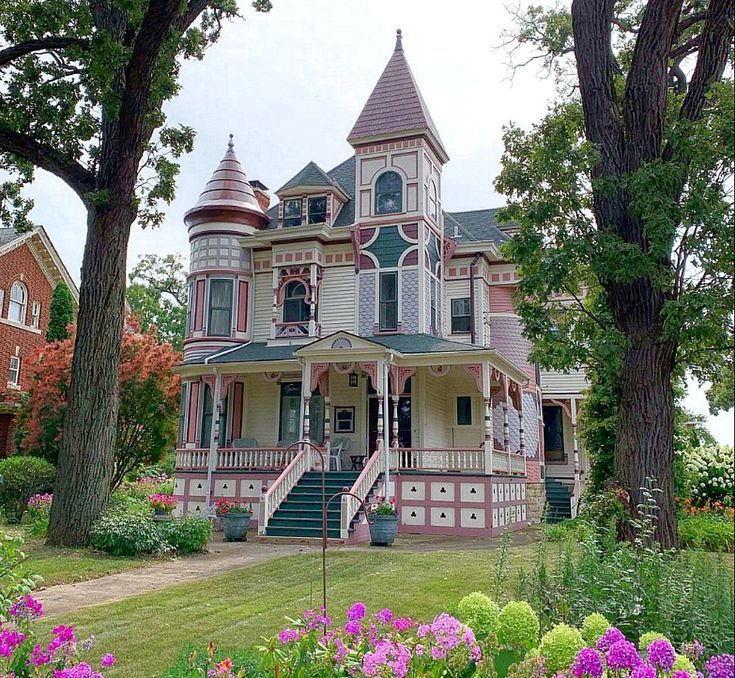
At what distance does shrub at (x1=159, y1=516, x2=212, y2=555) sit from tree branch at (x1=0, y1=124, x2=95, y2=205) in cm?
619

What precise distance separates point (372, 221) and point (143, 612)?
14.3 metres

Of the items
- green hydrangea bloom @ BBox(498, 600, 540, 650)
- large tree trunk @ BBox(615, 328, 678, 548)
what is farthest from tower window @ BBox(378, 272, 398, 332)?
green hydrangea bloom @ BBox(498, 600, 540, 650)

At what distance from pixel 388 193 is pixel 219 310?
629cm

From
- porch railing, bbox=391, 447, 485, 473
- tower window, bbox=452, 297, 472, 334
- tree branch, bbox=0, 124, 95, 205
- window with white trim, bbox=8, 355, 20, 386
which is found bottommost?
porch railing, bbox=391, 447, 485, 473

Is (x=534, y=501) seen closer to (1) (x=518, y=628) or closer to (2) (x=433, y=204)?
(2) (x=433, y=204)

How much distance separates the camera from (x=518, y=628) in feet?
12.4

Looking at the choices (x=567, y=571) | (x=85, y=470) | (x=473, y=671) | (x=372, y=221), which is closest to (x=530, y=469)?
(x=372, y=221)

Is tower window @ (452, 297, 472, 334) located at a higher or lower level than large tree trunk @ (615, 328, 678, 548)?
Answer: higher

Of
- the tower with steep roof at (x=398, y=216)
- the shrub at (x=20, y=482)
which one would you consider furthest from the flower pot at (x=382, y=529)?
the shrub at (x=20, y=482)

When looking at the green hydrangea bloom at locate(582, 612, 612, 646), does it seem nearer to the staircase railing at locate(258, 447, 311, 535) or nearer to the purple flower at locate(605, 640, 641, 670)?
the purple flower at locate(605, 640, 641, 670)

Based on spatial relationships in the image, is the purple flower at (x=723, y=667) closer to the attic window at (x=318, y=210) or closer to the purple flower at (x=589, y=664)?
the purple flower at (x=589, y=664)

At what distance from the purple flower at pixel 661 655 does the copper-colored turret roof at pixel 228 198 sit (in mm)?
20060

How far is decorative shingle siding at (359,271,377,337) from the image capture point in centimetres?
1997

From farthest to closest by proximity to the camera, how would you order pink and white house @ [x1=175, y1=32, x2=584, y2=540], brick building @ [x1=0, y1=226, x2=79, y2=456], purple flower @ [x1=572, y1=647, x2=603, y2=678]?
brick building @ [x1=0, y1=226, x2=79, y2=456] < pink and white house @ [x1=175, y1=32, x2=584, y2=540] < purple flower @ [x1=572, y1=647, x2=603, y2=678]
